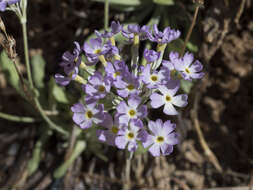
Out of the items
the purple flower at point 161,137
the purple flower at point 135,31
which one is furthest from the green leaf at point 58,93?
the purple flower at point 161,137

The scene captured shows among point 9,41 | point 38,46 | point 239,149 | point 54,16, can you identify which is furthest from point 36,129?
point 239,149

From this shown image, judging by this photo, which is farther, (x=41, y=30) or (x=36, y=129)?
(x=41, y=30)

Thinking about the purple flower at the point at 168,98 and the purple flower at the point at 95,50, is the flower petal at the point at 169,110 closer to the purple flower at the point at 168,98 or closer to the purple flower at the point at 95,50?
the purple flower at the point at 168,98

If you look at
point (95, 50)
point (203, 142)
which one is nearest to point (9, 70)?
point (95, 50)

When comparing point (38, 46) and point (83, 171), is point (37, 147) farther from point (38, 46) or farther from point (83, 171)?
point (38, 46)

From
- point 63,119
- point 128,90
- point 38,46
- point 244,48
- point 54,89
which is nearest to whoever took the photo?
point 128,90

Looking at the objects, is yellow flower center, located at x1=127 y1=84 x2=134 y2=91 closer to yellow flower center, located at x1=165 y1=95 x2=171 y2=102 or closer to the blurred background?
yellow flower center, located at x1=165 y1=95 x2=171 y2=102

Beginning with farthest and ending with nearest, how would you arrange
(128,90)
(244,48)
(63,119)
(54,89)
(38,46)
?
(38,46), (244,48), (63,119), (54,89), (128,90)

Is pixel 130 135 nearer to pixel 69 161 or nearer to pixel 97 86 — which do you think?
pixel 97 86
